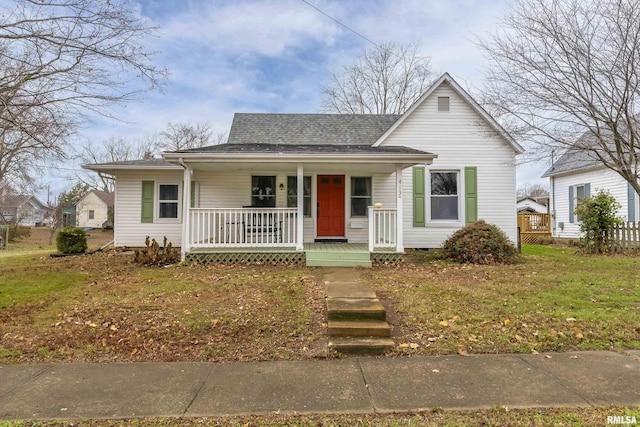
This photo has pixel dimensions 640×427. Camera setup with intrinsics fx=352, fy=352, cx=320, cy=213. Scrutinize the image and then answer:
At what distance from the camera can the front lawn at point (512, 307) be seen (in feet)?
13.3

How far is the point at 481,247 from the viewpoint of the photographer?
9133mm

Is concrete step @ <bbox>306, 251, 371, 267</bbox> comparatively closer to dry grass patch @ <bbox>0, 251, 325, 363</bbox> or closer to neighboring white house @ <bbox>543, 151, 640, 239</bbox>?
dry grass patch @ <bbox>0, 251, 325, 363</bbox>

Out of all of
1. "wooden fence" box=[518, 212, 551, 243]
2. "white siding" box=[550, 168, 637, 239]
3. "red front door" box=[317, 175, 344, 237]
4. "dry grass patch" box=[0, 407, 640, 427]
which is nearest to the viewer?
"dry grass patch" box=[0, 407, 640, 427]

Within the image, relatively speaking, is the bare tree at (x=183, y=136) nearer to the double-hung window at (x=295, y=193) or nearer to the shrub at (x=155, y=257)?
the double-hung window at (x=295, y=193)

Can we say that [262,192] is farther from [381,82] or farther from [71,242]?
[381,82]

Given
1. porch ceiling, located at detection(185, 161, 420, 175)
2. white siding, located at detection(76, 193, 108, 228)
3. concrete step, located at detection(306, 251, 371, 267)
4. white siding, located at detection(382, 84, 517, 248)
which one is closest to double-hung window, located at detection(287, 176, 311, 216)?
porch ceiling, located at detection(185, 161, 420, 175)

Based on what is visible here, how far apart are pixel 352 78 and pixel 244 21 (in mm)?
16212

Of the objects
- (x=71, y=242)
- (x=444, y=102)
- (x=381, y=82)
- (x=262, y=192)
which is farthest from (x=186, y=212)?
(x=381, y=82)

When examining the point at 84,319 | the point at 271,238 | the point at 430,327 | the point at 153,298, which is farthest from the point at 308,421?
the point at 271,238

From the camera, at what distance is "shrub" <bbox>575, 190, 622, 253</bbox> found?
1121cm

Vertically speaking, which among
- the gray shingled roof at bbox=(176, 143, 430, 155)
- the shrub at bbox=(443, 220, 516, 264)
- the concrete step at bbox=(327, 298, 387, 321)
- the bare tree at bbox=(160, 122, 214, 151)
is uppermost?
the bare tree at bbox=(160, 122, 214, 151)

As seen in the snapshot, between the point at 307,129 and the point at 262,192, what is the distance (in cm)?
305

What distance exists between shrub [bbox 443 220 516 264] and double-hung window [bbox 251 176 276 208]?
18.6 ft

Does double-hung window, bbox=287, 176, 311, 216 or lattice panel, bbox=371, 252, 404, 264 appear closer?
lattice panel, bbox=371, 252, 404, 264
